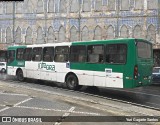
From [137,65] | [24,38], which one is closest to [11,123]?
[137,65]

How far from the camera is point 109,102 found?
1410 cm

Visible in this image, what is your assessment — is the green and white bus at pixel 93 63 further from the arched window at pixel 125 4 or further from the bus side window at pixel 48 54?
the arched window at pixel 125 4

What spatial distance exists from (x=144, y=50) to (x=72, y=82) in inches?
193

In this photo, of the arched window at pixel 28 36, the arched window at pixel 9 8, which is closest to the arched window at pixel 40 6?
the arched window at pixel 28 36

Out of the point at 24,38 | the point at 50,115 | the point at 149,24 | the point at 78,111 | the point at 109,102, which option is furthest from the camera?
the point at 24,38

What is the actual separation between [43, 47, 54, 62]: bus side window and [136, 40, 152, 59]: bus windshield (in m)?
6.40

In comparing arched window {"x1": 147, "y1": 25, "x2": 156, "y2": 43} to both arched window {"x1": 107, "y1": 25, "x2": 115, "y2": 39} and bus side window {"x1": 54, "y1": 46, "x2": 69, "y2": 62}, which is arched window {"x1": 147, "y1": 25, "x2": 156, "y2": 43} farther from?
bus side window {"x1": 54, "y1": 46, "x2": 69, "y2": 62}

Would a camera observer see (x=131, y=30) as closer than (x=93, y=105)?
No

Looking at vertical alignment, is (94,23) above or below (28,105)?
above

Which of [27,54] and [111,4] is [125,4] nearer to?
[111,4]

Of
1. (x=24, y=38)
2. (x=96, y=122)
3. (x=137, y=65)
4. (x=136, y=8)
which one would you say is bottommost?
(x=96, y=122)

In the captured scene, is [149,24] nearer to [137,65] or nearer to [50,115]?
[137,65]

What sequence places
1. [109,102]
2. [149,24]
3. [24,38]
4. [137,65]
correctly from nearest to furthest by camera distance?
[109,102]
[137,65]
[149,24]
[24,38]

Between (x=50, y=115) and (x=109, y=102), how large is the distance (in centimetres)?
392
